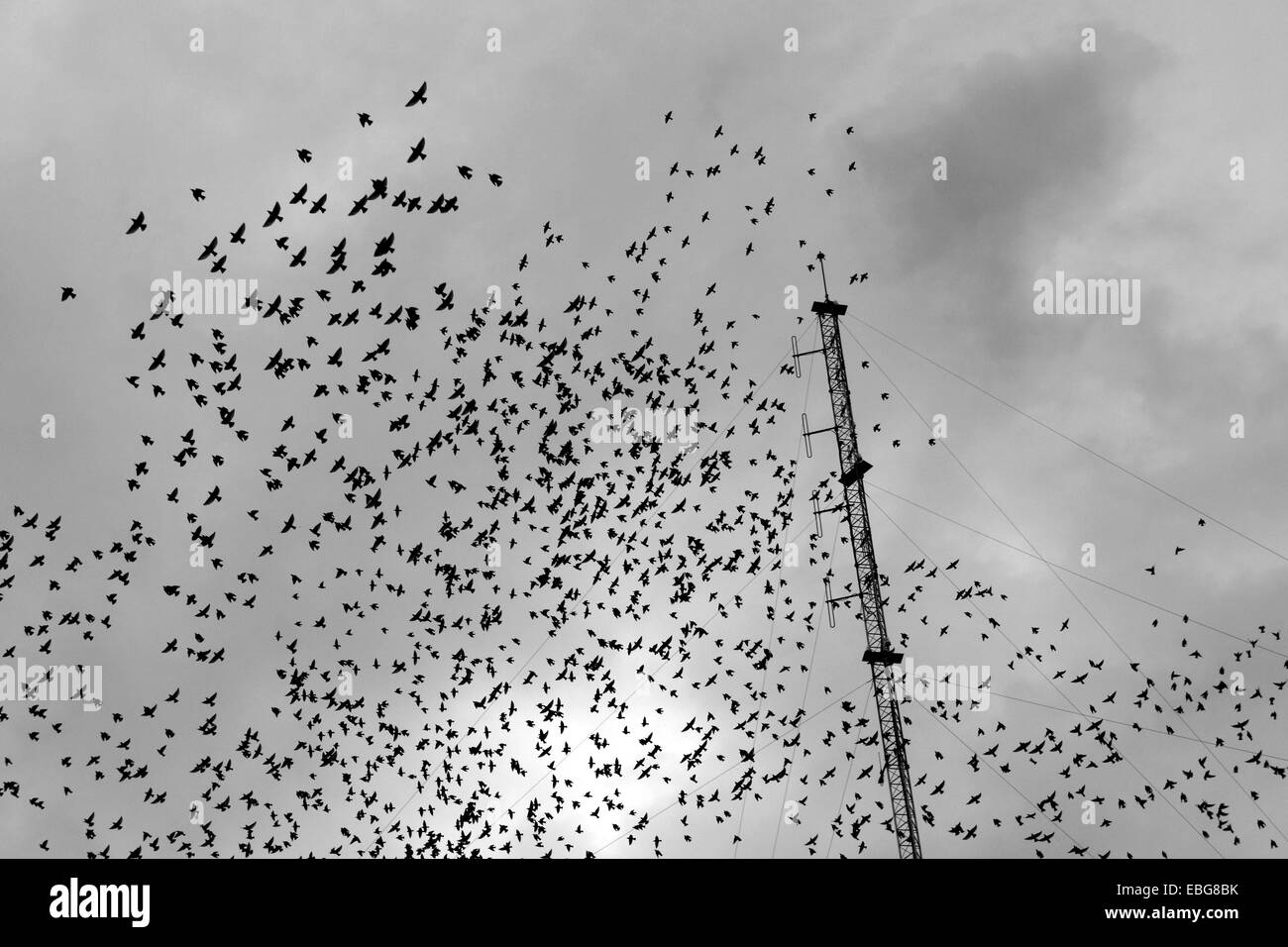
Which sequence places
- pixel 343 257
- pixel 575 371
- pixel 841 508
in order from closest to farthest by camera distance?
1. pixel 343 257
2. pixel 575 371
3. pixel 841 508

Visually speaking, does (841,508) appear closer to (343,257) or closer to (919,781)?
(919,781)
